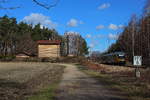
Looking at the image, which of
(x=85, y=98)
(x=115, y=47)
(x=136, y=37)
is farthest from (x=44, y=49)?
(x=85, y=98)

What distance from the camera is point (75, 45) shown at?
11875 centimetres

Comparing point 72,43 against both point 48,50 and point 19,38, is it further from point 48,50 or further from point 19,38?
point 48,50

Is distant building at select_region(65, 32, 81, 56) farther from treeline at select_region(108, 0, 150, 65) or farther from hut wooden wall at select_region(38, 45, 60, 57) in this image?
treeline at select_region(108, 0, 150, 65)

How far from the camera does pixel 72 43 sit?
401 feet

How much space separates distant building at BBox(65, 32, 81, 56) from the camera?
118 meters

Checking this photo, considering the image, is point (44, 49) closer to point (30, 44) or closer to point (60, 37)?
point (30, 44)

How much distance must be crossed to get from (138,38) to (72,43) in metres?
59.8

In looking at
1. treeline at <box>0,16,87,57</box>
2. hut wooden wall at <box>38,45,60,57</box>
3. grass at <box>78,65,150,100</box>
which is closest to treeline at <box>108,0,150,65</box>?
hut wooden wall at <box>38,45,60,57</box>

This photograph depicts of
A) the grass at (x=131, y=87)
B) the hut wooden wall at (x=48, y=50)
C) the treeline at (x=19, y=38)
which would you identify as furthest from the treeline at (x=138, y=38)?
the treeline at (x=19, y=38)

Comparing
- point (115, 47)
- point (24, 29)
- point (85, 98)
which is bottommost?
point (85, 98)

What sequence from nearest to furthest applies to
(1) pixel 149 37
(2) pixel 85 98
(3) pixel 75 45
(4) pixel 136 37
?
(2) pixel 85 98 → (1) pixel 149 37 → (4) pixel 136 37 → (3) pixel 75 45

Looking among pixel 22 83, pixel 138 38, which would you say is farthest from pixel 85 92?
pixel 138 38

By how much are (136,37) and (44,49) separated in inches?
1480

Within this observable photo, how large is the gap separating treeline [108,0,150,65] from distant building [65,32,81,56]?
3559cm
